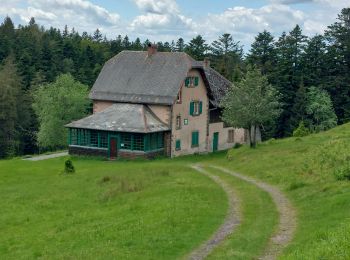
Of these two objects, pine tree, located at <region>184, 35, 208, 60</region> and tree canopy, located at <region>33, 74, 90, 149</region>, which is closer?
tree canopy, located at <region>33, 74, 90, 149</region>

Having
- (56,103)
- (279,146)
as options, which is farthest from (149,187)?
(56,103)

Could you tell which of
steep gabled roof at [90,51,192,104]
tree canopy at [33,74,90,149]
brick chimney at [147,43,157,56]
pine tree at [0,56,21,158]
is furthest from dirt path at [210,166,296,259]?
pine tree at [0,56,21,158]

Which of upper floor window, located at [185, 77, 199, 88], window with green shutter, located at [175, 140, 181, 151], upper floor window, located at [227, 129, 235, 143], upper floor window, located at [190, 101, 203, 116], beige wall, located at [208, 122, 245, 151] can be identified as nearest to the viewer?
window with green shutter, located at [175, 140, 181, 151]

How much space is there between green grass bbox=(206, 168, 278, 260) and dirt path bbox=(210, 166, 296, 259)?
0.22 m

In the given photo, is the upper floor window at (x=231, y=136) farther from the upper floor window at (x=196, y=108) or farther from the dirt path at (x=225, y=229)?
the dirt path at (x=225, y=229)

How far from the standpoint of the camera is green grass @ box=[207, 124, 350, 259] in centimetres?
1603

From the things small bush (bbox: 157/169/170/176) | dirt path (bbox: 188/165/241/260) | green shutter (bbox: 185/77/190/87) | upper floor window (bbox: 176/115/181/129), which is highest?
green shutter (bbox: 185/77/190/87)

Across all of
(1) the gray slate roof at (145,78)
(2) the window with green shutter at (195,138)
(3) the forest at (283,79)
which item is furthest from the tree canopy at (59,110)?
(2) the window with green shutter at (195,138)

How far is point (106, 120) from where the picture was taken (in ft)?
183

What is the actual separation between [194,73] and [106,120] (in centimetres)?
1053

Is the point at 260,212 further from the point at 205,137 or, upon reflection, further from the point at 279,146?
the point at 205,137

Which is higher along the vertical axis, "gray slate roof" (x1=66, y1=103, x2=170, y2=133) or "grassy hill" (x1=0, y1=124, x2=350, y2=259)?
"gray slate roof" (x1=66, y1=103, x2=170, y2=133)

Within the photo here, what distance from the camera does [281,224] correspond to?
872 inches

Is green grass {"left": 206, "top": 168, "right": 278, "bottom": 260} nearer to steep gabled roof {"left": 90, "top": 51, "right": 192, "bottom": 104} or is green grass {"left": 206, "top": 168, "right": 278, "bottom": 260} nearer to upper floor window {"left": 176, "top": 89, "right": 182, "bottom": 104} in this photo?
upper floor window {"left": 176, "top": 89, "right": 182, "bottom": 104}
